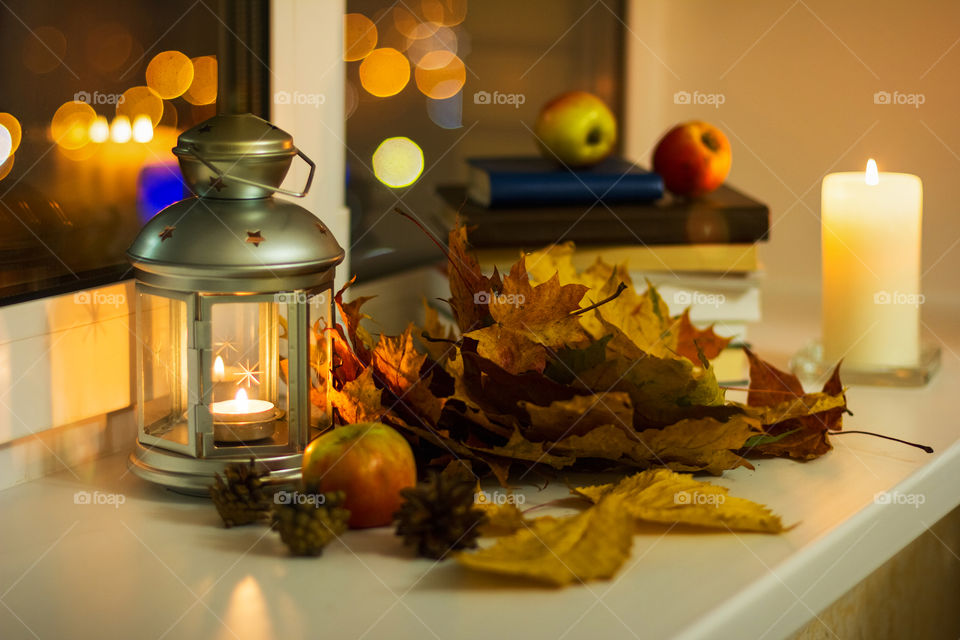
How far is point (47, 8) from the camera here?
0.71 metres

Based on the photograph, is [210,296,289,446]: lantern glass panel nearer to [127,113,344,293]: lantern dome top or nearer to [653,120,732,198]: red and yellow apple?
[127,113,344,293]: lantern dome top

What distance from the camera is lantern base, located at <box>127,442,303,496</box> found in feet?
2.22

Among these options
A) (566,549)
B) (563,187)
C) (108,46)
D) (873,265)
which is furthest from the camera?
(563,187)

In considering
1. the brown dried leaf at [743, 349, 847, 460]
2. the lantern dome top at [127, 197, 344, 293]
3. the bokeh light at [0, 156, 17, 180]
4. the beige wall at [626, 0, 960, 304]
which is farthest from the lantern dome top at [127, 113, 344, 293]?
the beige wall at [626, 0, 960, 304]

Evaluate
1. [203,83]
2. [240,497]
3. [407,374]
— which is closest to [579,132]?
[203,83]

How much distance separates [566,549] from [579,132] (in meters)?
0.72

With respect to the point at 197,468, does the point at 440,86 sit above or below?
above

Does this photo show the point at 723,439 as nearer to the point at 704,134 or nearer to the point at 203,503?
the point at 203,503

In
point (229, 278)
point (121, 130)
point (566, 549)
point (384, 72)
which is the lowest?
point (566, 549)

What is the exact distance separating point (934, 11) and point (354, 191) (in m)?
0.75

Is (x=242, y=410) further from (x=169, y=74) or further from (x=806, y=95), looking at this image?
(x=806, y=95)

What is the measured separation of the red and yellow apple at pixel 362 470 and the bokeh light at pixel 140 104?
0.32 m

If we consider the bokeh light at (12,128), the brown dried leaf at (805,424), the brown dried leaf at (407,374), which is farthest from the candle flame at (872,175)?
the bokeh light at (12,128)

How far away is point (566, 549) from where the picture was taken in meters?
0.56
